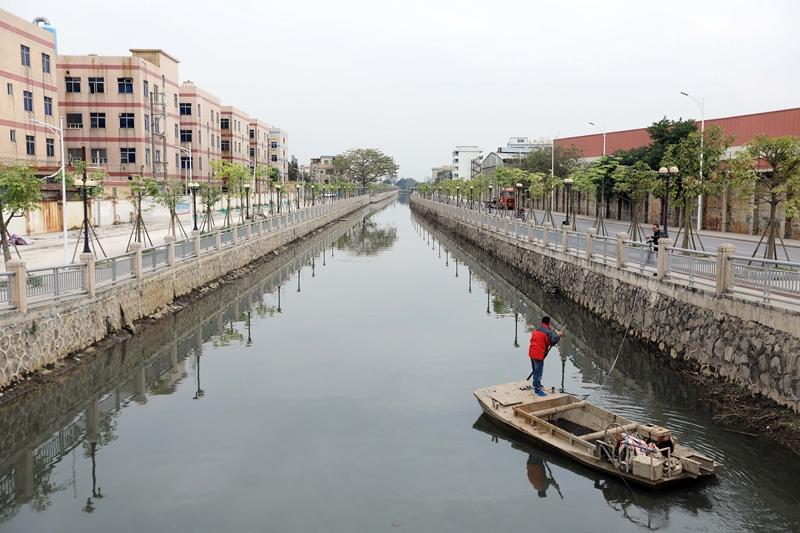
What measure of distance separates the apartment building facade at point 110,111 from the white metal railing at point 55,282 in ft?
128

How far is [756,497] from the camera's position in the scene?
32.4ft

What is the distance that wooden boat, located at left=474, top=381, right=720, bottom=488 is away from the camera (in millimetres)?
9836

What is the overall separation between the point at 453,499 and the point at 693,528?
3.43 m

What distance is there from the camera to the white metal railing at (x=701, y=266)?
42.1ft

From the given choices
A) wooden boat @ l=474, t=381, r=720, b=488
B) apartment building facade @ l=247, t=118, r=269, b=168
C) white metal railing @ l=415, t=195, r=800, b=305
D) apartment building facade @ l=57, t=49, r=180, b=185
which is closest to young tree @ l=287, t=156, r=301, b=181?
apartment building facade @ l=247, t=118, r=269, b=168

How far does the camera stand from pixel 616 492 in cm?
1008

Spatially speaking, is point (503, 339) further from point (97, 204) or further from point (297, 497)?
point (97, 204)

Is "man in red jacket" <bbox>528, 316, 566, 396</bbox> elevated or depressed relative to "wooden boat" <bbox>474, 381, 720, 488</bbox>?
elevated

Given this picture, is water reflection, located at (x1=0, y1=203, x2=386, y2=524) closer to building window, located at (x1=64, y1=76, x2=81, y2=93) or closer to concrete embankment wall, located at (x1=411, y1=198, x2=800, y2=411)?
concrete embankment wall, located at (x1=411, y1=198, x2=800, y2=411)

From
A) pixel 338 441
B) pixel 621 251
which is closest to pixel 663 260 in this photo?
pixel 621 251

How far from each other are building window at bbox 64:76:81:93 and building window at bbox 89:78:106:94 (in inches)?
36.4

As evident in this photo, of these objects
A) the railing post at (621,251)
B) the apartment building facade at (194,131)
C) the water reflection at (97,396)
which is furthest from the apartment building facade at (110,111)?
the railing post at (621,251)

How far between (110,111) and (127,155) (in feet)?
12.5

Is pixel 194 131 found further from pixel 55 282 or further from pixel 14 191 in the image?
pixel 55 282
